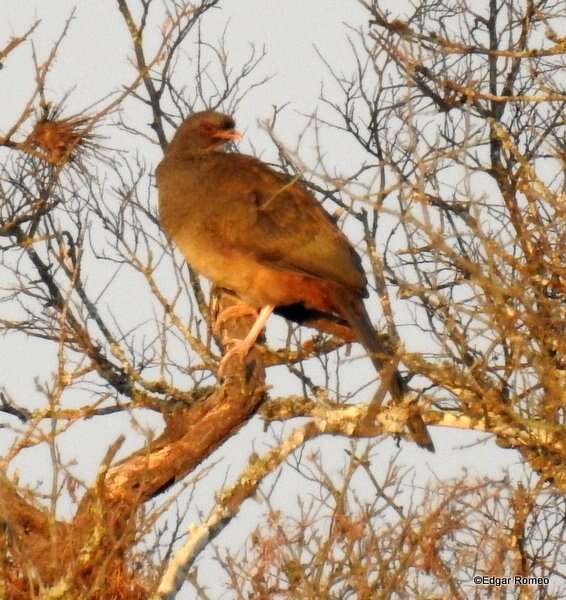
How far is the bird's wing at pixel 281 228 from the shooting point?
8.16 meters

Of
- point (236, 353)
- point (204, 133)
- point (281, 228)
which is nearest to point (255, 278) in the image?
point (281, 228)

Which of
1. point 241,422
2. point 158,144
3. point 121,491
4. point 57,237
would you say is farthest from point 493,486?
point 158,144

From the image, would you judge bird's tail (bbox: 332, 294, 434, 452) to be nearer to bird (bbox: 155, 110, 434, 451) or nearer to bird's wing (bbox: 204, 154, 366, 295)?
bird (bbox: 155, 110, 434, 451)

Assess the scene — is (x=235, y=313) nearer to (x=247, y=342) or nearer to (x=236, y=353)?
(x=247, y=342)

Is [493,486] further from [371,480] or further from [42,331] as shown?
[42,331]

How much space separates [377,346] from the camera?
778 centimetres

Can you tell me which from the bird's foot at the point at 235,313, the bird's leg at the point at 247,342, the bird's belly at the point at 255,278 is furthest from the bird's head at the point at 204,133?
the bird's leg at the point at 247,342

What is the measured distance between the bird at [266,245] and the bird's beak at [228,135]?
A: 0.35m

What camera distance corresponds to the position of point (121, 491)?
6.73 metres

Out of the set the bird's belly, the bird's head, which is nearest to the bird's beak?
the bird's head

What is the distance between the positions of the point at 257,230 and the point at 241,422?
1.56 meters

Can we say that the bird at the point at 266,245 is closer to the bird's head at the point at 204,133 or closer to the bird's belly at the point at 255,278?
the bird's belly at the point at 255,278

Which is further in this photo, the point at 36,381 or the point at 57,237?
the point at 57,237

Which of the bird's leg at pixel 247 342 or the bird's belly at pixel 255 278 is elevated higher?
the bird's belly at pixel 255 278
